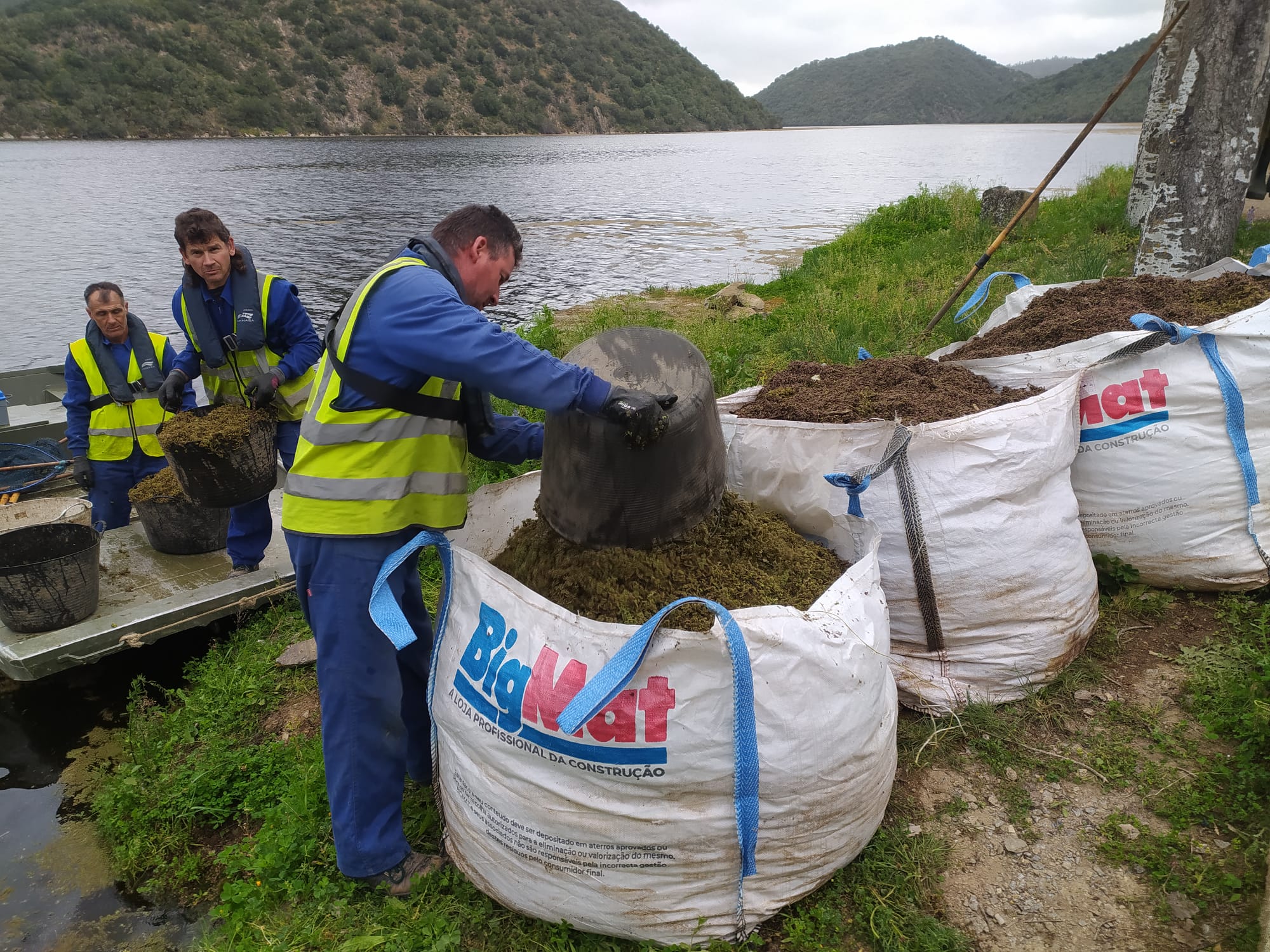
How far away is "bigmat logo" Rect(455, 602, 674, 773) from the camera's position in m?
1.71

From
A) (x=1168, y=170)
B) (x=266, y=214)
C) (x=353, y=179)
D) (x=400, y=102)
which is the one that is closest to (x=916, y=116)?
(x=400, y=102)

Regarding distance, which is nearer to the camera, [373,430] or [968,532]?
[373,430]

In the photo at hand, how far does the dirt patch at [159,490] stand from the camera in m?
4.33

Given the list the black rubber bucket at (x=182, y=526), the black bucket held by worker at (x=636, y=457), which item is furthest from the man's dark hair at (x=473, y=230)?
the black rubber bucket at (x=182, y=526)

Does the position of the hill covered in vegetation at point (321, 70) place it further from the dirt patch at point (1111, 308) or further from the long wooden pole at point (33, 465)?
the dirt patch at point (1111, 308)

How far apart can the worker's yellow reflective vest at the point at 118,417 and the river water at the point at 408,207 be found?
7.33 m

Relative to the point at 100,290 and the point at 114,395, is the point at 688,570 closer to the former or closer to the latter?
the point at 114,395

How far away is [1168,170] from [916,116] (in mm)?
157642

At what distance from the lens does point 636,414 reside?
5.97 feet

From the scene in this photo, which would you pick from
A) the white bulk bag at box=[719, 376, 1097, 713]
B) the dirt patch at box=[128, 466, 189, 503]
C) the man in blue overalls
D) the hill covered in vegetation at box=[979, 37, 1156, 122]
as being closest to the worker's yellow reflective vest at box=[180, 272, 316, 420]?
the man in blue overalls

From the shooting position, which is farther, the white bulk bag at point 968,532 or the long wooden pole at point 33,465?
the long wooden pole at point 33,465

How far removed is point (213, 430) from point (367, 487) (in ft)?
6.59

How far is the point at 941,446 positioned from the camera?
239cm

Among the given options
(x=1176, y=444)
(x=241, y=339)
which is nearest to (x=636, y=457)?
(x=1176, y=444)
